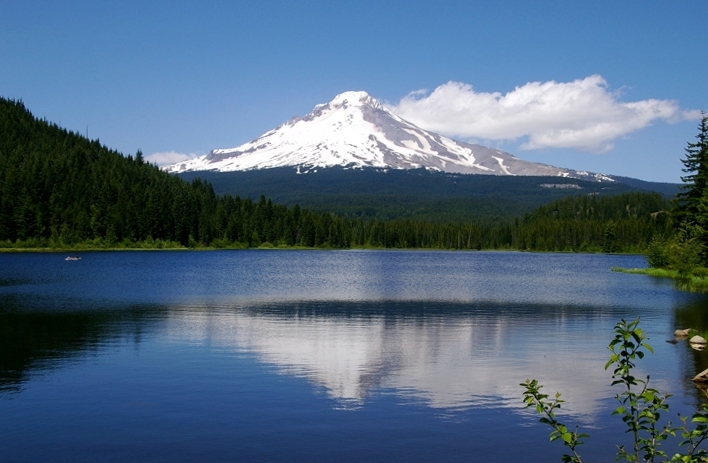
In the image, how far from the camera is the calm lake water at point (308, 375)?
54.9 ft

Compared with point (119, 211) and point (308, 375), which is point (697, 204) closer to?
point (308, 375)

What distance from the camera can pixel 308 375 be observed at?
2431cm

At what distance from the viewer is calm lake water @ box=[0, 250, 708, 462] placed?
16.7 metres

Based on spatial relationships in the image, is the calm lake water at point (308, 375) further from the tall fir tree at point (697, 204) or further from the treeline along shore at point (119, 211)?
the treeline along shore at point (119, 211)

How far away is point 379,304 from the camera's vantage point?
4981cm

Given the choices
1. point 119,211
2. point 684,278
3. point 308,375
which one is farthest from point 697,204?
point 119,211

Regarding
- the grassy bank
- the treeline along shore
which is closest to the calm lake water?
the grassy bank

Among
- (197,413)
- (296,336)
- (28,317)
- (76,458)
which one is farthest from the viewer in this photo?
(28,317)

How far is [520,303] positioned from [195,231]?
12446 cm

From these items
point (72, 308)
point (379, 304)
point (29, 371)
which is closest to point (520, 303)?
point (379, 304)

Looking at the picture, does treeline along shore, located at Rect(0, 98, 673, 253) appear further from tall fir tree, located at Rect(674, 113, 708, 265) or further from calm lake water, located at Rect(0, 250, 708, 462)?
calm lake water, located at Rect(0, 250, 708, 462)

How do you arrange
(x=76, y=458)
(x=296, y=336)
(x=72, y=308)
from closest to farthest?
(x=76, y=458), (x=296, y=336), (x=72, y=308)

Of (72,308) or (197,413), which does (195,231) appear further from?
(197,413)

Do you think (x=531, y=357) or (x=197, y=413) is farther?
(x=531, y=357)
